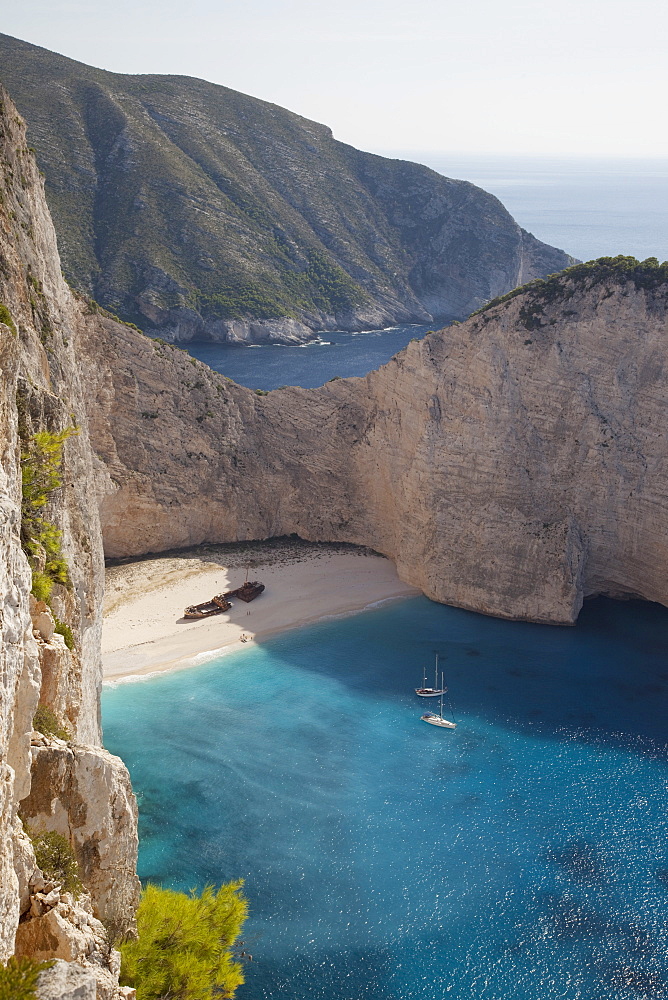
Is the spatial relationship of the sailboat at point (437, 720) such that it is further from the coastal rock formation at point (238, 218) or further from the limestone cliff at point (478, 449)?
the coastal rock formation at point (238, 218)

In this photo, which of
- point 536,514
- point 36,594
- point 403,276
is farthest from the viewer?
point 403,276

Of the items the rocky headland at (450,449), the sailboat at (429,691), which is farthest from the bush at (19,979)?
the sailboat at (429,691)

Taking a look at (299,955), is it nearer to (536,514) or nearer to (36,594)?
(36,594)

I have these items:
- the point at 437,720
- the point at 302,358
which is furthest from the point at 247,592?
the point at 302,358

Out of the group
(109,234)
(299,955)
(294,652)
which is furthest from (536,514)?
(109,234)

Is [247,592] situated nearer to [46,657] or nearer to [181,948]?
[181,948]

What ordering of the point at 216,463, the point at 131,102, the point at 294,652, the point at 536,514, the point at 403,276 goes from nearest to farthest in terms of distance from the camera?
1. the point at 294,652
2. the point at 536,514
3. the point at 216,463
4. the point at 131,102
5. the point at 403,276

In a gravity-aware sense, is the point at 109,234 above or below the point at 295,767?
above
